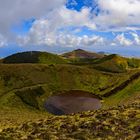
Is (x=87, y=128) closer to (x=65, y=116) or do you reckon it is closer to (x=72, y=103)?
(x=65, y=116)

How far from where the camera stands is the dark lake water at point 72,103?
151m

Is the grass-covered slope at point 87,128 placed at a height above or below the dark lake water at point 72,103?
above

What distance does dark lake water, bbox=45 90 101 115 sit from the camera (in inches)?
5940

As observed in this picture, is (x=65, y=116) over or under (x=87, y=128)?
over

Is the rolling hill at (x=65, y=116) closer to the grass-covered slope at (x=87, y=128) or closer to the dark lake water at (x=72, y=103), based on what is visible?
the grass-covered slope at (x=87, y=128)

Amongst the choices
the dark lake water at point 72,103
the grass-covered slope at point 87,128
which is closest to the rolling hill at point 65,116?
the grass-covered slope at point 87,128

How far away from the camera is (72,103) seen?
16212 cm

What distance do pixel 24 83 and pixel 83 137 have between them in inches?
5950

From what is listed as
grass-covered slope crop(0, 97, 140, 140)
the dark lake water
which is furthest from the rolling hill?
the dark lake water

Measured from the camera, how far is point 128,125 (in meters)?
48.1

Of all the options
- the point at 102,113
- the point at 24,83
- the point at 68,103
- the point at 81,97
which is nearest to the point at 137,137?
the point at 102,113

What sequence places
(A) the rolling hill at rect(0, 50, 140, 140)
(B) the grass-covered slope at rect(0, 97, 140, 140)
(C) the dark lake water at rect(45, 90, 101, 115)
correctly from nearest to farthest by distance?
1. (B) the grass-covered slope at rect(0, 97, 140, 140)
2. (A) the rolling hill at rect(0, 50, 140, 140)
3. (C) the dark lake water at rect(45, 90, 101, 115)

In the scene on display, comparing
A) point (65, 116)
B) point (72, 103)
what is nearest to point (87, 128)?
point (65, 116)

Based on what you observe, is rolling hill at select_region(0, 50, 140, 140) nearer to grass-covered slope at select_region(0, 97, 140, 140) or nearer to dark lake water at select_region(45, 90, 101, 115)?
grass-covered slope at select_region(0, 97, 140, 140)
